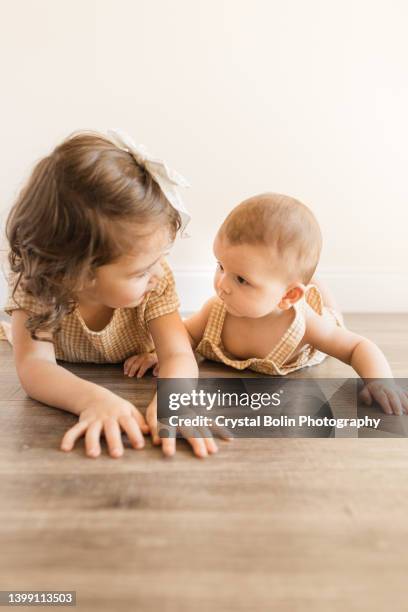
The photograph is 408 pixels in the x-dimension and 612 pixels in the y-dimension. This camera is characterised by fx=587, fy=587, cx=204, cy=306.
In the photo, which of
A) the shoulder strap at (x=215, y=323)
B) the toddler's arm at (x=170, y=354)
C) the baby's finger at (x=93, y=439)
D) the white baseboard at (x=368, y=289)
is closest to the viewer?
the baby's finger at (x=93, y=439)

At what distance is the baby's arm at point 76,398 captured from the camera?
0.86m

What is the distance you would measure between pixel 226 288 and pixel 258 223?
14cm

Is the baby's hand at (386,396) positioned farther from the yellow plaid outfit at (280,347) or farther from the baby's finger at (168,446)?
the baby's finger at (168,446)

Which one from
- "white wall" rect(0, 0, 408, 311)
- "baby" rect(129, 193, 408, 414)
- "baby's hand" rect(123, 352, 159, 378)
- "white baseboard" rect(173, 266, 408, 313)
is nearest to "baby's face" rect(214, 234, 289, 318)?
"baby" rect(129, 193, 408, 414)

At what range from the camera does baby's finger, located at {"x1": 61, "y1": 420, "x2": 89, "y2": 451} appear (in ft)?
2.78

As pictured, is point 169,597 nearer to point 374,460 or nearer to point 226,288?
point 374,460

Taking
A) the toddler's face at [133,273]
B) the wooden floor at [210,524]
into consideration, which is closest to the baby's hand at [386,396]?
the wooden floor at [210,524]

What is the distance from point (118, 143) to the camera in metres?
1.00

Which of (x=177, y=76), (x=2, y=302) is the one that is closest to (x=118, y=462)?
(x=2, y=302)

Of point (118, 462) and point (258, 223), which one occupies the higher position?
point (258, 223)

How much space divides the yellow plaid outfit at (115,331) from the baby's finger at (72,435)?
29cm

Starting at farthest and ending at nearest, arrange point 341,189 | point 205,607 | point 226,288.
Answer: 1. point 341,189
2. point 226,288
3. point 205,607

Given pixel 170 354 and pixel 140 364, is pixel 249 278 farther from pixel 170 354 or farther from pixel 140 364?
pixel 140 364

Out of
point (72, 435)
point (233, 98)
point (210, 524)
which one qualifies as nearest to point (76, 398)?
point (72, 435)
